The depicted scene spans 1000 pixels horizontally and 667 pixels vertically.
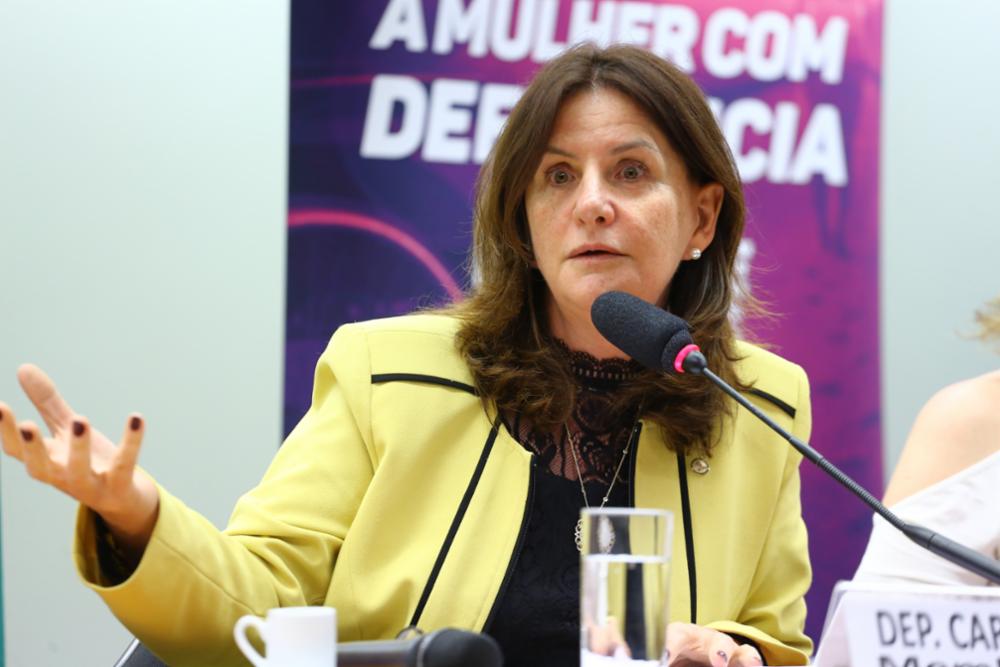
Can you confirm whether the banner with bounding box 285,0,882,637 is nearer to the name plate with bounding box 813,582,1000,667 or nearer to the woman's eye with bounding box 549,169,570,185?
the woman's eye with bounding box 549,169,570,185

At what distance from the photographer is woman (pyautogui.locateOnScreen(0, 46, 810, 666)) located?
1.72 meters

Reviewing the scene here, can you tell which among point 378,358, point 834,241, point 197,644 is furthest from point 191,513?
point 834,241

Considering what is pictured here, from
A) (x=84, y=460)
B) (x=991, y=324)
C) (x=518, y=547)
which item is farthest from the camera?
(x=991, y=324)

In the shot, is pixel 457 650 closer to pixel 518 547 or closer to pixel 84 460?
pixel 84 460

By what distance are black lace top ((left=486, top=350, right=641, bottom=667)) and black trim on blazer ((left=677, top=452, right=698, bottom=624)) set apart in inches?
3.3

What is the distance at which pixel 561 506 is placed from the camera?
1831 mm

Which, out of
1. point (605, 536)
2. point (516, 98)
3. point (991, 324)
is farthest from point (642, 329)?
point (516, 98)

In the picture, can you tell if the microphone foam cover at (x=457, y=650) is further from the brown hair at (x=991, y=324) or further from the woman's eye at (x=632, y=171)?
the brown hair at (x=991, y=324)

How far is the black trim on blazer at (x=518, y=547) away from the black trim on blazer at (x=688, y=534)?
8.9 inches

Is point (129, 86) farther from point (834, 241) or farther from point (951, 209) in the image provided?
point (951, 209)

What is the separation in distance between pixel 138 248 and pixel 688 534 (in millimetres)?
1869

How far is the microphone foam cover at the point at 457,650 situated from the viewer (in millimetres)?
1115

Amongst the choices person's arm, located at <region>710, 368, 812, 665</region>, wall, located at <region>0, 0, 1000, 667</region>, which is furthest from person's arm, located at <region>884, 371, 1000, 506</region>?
wall, located at <region>0, 0, 1000, 667</region>

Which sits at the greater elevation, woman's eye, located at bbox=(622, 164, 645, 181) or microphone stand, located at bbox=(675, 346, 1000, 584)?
woman's eye, located at bbox=(622, 164, 645, 181)
